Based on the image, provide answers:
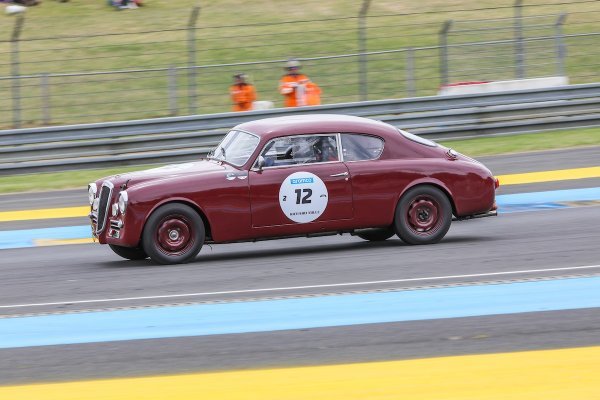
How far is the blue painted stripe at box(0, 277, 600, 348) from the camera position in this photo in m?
8.10

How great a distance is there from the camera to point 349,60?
22734mm

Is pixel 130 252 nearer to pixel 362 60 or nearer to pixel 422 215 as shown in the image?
pixel 422 215

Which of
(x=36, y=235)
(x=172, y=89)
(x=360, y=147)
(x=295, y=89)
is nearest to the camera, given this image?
(x=360, y=147)

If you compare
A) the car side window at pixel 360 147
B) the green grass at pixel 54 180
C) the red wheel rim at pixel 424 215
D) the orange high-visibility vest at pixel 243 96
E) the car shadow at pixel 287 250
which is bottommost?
the car shadow at pixel 287 250

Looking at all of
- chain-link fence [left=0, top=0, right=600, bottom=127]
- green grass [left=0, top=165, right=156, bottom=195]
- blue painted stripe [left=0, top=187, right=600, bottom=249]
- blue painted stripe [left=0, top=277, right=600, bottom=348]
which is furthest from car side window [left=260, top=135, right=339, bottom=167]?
chain-link fence [left=0, top=0, right=600, bottom=127]

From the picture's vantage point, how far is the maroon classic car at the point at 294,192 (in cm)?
1076

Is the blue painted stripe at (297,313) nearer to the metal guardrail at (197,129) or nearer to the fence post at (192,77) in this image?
the metal guardrail at (197,129)

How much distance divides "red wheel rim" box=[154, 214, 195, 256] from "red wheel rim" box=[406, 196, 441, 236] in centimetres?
228

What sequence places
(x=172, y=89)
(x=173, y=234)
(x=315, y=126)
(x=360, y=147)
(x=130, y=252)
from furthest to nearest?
(x=172, y=89), (x=130, y=252), (x=360, y=147), (x=315, y=126), (x=173, y=234)

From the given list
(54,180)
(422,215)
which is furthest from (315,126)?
(54,180)

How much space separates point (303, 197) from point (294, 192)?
0.11m

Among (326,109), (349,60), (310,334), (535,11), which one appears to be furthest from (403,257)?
(535,11)

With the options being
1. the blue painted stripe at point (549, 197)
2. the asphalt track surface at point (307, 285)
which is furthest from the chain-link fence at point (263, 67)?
the asphalt track surface at point (307, 285)

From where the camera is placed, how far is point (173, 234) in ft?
35.5
